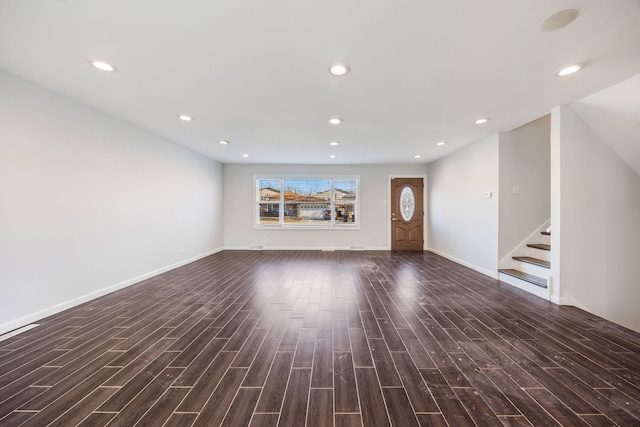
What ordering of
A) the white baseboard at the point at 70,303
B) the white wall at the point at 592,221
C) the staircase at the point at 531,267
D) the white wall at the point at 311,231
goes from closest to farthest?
the white baseboard at the point at 70,303 → the white wall at the point at 592,221 → the staircase at the point at 531,267 → the white wall at the point at 311,231

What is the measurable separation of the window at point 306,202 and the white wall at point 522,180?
362cm

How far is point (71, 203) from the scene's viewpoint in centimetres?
281

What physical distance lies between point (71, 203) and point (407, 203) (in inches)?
274

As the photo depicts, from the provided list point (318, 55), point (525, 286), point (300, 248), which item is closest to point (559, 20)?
point (318, 55)

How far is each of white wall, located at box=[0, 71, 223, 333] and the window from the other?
2.84m

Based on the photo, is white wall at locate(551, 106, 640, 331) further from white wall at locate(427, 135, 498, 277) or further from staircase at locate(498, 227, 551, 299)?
white wall at locate(427, 135, 498, 277)

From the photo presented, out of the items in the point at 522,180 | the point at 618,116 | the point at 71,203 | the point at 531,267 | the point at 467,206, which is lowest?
the point at 531,267

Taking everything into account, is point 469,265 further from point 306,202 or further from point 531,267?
point 306,202

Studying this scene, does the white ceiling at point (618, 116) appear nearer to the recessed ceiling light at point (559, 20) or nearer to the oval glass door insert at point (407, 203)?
the recessed ceiling light at point (559, 20)

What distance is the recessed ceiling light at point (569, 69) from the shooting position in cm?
212

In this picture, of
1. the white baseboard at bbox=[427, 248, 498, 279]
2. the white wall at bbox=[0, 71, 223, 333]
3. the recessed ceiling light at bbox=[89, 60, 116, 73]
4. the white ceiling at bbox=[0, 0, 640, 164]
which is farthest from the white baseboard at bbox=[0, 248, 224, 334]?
the white baseboard at bbox=[427, 248, 498, 279]

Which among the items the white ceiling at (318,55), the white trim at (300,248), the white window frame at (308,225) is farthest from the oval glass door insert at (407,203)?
the white ceiling at (318,55)

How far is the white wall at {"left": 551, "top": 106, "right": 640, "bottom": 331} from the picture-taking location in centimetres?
297

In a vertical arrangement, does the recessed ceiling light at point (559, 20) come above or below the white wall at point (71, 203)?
above
